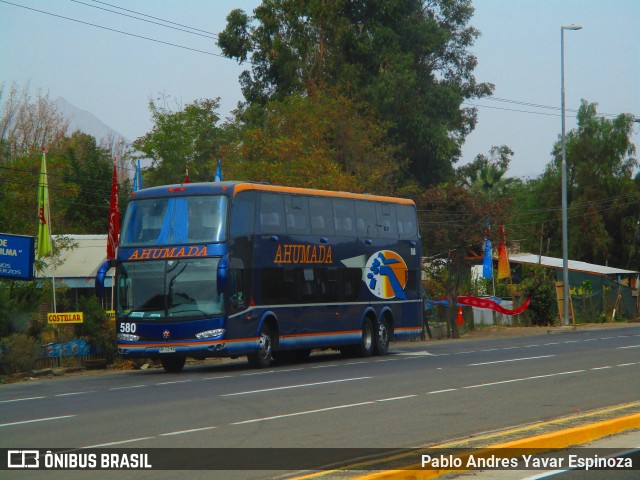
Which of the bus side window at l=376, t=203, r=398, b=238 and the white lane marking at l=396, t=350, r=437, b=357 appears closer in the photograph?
the white lane marking at l=396, t=350, r=437, b=357

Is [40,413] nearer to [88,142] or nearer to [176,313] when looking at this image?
[176,313]

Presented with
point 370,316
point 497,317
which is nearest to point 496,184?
point 497,317

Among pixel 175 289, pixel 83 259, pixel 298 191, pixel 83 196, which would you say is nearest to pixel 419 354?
pixel 298 191

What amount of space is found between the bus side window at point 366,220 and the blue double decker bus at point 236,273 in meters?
0.14

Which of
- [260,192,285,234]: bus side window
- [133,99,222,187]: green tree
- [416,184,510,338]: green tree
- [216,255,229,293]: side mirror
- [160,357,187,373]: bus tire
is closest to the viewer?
[216,255,229,293]: side mirror

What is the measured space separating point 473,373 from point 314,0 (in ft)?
127

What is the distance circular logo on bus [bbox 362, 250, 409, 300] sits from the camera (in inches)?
1150

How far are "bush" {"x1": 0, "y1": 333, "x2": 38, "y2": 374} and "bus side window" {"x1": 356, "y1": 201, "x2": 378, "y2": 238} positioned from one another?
30.9ft

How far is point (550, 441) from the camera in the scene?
414 inches

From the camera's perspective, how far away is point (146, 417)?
1425 cm

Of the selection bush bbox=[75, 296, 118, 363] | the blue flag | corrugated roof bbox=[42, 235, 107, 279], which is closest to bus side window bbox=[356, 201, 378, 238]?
bush bbox=[75, 296, 118, 363]

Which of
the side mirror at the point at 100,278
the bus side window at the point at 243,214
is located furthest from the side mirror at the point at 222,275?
the side mirror at the point at 100,278

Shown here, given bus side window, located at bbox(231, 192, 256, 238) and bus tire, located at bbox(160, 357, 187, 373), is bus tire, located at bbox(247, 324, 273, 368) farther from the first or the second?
bus side window, located at bbox(231, 192, 256, 238)

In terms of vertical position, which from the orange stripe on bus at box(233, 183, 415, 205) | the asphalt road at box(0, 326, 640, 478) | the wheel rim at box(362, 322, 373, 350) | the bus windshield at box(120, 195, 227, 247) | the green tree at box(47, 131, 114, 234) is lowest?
the asphalt road at box(0, 326, 640, 478)
